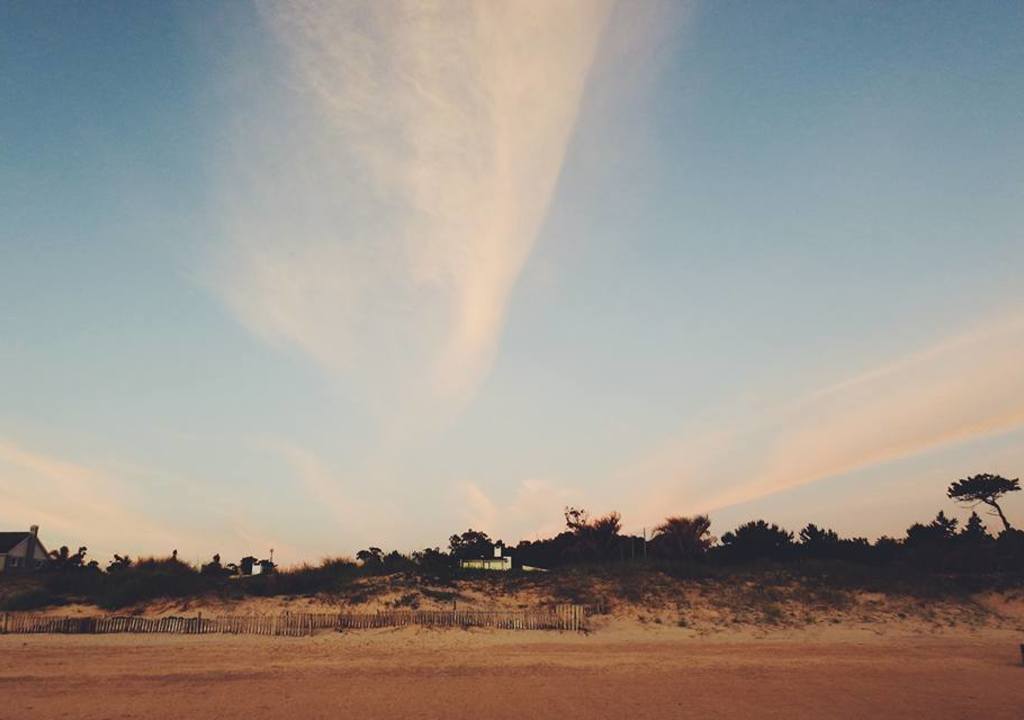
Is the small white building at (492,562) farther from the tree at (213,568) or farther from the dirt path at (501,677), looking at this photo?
the dirt path at (501,677)

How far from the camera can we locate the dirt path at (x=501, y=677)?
15.6 meters

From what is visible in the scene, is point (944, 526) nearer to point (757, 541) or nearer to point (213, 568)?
point (757, 541)

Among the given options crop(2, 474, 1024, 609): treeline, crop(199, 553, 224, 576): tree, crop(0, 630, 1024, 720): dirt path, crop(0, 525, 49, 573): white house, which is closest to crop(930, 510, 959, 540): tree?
crop(2, 474, 1024, 609): treeline

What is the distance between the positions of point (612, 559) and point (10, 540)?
60084mm

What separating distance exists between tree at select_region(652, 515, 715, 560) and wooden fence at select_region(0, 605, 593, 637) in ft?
60.8

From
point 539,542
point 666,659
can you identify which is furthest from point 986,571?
point 539,542

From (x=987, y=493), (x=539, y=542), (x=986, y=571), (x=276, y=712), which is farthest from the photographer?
(x=539, y=542)

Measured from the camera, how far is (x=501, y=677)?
1983 cm

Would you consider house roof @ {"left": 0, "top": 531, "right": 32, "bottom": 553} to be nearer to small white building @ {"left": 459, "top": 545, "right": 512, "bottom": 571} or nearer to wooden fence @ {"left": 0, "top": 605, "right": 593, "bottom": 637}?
Result: wooden fence @ {"left": 0, "top": 605, "right": 593, "bottom": 637}

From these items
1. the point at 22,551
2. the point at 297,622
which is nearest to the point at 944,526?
the point at 297,622

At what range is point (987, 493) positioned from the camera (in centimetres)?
5428

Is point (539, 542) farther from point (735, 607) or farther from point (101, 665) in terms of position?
point (101, 665)

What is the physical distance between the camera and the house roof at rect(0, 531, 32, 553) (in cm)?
6163

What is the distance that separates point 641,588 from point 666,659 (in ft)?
37.9
